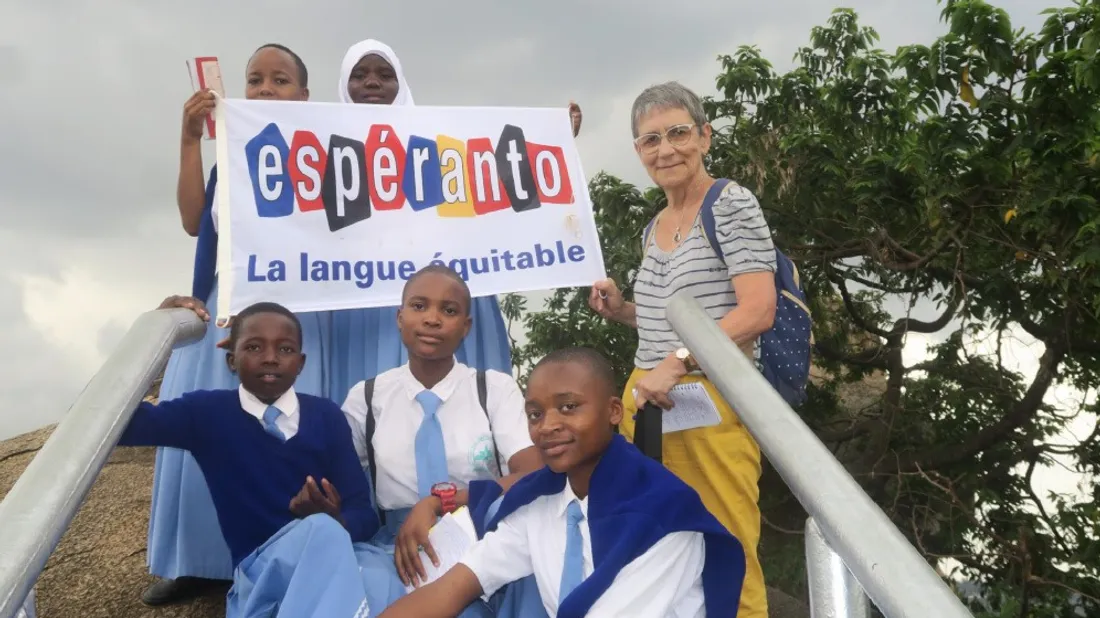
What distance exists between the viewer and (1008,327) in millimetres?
6785

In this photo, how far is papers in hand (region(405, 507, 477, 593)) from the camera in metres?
2.26

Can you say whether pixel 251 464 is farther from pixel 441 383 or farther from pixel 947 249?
pixel 947 249

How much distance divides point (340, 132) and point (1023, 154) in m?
3.73

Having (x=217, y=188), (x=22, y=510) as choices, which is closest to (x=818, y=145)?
(x=217, y=188)

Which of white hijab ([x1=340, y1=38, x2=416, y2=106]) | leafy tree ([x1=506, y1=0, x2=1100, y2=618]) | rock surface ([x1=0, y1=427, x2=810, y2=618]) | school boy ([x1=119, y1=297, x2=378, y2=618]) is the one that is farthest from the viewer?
leafy tree ([x1=506, y1=0, x2=1100, y2=618])

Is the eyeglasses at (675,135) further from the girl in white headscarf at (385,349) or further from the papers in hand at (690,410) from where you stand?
the girl in white headscarf at (385,349)

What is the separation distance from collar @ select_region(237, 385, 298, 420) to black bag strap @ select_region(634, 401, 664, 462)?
0.90 meters

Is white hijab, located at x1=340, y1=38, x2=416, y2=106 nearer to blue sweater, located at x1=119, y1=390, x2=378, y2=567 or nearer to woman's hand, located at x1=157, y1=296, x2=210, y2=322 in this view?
woman's hand, located at x1=157, y1=296, x2=210, y2=322

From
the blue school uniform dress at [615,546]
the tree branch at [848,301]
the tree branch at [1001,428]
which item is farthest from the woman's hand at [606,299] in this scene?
the tree branch at [1001,428]

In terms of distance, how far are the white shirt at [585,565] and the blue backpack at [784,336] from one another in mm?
774

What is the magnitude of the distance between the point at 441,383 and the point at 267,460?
0.51 metres

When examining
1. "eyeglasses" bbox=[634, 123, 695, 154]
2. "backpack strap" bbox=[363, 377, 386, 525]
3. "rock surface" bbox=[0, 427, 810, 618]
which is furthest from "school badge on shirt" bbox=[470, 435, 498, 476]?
"rock surface" bbox=[0, 427, 810, 618]

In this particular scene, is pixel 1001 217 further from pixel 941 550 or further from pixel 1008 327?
pixel 941 550

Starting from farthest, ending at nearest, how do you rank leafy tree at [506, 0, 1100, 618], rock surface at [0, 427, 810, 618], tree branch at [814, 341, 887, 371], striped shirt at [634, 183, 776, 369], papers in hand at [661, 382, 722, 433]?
tree branch at [814, 341, 887, 371] < leafy tree at [506, 0, 1100, 618] < rock surface at [0, 427, 810, 618] < striped shirt at [634, 183, 776, 369] < papers in hand at [661, 382, 722, 433]
